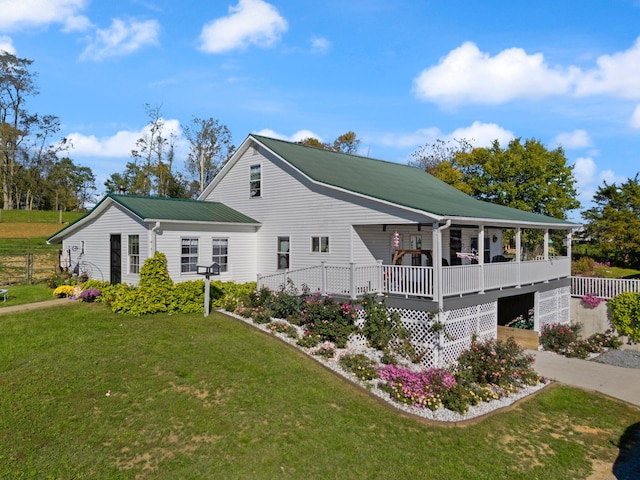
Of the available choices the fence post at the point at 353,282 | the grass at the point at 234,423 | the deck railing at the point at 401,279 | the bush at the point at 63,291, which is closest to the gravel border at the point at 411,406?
the grass at the point at 234,423

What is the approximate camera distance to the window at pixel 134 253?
1600 centimetres

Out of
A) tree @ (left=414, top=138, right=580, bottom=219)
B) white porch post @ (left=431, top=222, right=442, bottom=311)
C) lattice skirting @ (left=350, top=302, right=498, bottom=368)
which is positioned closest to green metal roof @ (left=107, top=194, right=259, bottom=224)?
lattice skirting @ (left=350, top=302, right=498, bottom=368)

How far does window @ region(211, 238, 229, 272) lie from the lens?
17391 mm

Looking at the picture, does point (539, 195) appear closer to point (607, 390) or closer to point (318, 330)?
point (607, 390)

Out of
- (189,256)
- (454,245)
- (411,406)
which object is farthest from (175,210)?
(454,245)

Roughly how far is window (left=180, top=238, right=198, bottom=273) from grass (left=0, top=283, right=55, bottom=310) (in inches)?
216

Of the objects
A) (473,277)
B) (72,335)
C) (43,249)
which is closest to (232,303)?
(72,335)

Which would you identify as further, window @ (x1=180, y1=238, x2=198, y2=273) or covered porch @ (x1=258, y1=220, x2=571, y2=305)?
window @ (x1=180, y1=238, x2=198, y2=273)

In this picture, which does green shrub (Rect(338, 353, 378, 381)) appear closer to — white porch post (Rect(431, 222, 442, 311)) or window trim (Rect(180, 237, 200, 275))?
white porch post (Rect(431, 222, 442, 311))

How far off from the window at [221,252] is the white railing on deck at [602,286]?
15.1m

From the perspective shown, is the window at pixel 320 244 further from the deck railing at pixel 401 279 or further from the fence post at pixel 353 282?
the fence post at pixel 353 282

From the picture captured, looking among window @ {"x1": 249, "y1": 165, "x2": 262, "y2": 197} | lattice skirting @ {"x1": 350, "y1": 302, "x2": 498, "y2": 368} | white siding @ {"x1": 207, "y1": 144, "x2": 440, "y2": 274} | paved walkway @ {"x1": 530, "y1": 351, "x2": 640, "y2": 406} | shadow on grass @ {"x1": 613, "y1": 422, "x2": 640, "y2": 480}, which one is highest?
window @ {"x1": 249, "y1": 165, "x2": 262, "y2": 197}

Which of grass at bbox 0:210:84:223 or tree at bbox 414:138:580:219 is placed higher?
tree at bbox 414:138:580:219

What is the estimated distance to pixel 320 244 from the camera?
16.6m
